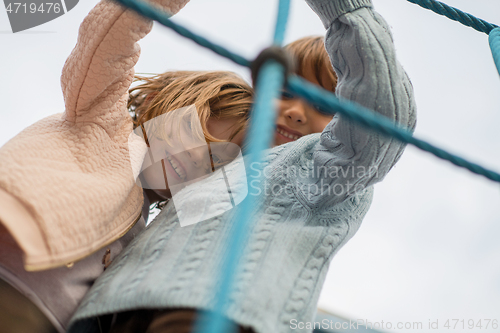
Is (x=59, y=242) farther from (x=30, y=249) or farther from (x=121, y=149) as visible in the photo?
(x=121, y=149)

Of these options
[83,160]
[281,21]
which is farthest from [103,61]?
[281,21]

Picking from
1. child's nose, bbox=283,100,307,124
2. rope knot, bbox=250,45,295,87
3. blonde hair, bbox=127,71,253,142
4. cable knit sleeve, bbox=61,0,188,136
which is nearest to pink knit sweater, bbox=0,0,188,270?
cable knit sleeve, bbox=61,0,188,136

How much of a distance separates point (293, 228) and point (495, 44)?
1.08 ft

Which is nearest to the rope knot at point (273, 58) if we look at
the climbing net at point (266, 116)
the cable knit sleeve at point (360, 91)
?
the climbing net at point (266, 116)

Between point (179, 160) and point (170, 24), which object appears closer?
point (170, 24)

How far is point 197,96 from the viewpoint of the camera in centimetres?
62

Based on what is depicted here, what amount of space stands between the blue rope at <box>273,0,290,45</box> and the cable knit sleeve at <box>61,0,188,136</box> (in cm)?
19

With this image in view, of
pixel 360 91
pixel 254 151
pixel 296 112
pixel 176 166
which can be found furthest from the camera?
pixel 296 112

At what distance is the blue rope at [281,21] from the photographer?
0.85ft

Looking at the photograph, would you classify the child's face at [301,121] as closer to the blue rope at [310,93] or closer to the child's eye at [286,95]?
the child's eye at [286,95]

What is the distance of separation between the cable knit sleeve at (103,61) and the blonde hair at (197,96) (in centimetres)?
14

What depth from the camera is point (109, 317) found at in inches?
16.2

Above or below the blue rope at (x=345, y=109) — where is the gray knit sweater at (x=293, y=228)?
below

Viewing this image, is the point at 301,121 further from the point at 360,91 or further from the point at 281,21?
the point at 281,21
